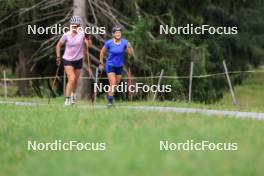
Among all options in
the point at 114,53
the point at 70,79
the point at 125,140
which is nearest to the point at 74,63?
the point at 70,79

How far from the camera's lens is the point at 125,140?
373 inches

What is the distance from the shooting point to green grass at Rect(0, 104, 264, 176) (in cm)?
730

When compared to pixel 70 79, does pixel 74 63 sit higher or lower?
higher

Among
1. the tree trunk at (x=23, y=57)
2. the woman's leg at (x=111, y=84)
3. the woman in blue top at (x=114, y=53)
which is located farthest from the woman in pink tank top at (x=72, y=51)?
the tree trunk at (x=23, y=57)

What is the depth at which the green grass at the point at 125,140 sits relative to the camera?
24.0 feet

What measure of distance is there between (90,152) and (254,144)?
2.14m

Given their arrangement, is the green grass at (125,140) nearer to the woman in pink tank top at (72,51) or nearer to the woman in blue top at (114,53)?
the woman in pink tank top at (72,51)

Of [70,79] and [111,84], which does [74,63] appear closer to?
[70,79]

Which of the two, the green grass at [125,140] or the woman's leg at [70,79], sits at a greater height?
the woman's leg at [70,79]

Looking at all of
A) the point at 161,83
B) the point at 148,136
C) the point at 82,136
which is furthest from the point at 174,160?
the point at 161,83

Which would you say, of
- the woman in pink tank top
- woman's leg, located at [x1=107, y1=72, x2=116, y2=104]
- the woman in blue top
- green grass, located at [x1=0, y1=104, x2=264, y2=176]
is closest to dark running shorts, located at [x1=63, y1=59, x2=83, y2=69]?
the woman in pink tank top

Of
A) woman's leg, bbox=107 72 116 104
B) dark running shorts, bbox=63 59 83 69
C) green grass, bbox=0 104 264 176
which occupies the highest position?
dark running shorts, bbox=63 59 83 69

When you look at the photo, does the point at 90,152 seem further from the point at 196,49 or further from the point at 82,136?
the point at 196,49

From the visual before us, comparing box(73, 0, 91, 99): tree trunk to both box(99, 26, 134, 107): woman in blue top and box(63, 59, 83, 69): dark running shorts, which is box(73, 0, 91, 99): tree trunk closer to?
box(63, 59, 83, 69): dark running shorts
